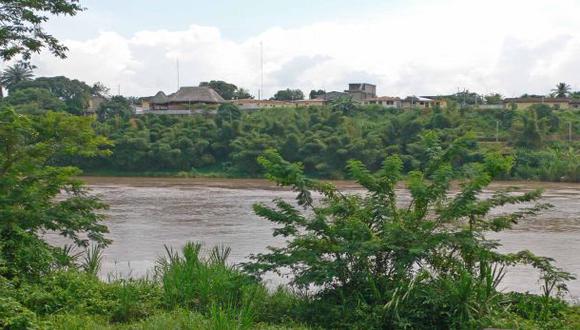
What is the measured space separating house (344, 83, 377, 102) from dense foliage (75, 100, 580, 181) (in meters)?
14.0

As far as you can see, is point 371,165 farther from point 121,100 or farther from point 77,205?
point 77,205

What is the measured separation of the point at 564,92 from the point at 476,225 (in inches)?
2257

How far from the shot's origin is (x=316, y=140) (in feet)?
131

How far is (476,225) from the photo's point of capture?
19.3 ft

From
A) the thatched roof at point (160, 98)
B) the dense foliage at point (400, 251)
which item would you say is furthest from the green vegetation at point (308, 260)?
the thatched roof at point (160, 98)

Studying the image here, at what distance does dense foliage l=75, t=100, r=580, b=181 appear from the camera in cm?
3875

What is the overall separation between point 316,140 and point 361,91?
2298 centimetres

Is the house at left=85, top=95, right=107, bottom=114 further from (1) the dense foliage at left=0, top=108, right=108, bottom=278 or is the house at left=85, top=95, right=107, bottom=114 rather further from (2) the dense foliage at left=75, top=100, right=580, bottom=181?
(1) the dense foliage at left=0, top=108, right=108, bottom=278

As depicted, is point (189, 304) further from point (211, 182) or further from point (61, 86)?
point (61, 86)

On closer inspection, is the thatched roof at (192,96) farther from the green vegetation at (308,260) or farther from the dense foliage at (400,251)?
the dense foliage at (400,251)

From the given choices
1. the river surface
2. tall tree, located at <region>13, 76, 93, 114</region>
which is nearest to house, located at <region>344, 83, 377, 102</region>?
tall tree, located at <region>13, 76, 93, 114</region>

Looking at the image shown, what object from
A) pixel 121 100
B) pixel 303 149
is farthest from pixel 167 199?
pixel 121 100

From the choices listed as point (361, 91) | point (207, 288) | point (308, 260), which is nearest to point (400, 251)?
point (308, 260)

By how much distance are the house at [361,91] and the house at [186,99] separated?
42.1 feet
